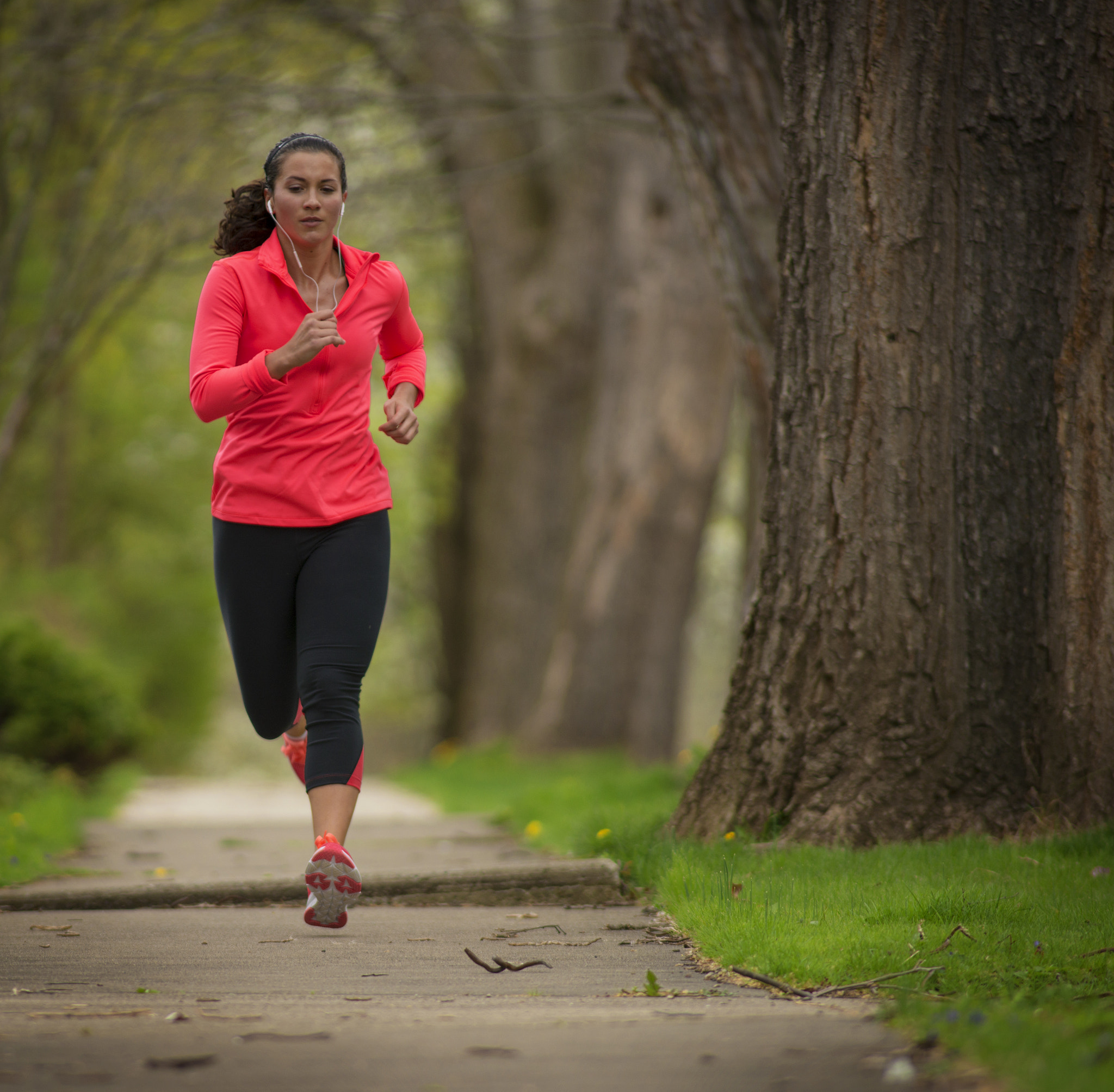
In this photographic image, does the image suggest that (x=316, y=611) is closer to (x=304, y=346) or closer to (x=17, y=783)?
(x=304, y=346)

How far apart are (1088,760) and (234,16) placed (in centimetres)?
934

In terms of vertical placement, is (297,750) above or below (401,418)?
below

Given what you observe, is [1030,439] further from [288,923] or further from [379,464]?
[288,923]

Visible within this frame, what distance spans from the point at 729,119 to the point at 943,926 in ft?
13.1

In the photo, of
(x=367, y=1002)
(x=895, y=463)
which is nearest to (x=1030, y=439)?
(x=895, y=463)

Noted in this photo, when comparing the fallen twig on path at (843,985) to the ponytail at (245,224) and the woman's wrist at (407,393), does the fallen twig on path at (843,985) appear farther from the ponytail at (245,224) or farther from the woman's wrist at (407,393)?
the ponytail at (245,224)

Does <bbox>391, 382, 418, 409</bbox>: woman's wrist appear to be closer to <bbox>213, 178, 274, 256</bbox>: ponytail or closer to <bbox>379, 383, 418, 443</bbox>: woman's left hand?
<bbox>379, 383, 418, 443</bbox>: woman's left hand

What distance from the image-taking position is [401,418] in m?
3.94

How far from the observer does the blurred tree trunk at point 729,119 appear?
239 inches

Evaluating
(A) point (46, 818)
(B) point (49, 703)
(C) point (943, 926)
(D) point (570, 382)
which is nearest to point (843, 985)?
(C) point (943, 926)

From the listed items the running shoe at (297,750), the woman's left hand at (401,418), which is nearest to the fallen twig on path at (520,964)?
the running shoe at (297,750)

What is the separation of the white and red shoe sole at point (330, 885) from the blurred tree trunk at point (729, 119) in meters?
2.81

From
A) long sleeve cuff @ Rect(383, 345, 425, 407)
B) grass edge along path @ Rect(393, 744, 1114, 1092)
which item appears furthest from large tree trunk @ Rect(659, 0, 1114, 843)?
long sleeve cuff @ Rect(383, 345, 425, 407)

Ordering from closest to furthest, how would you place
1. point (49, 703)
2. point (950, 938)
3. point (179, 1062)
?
point (179, 1062), point (950, 938), point (49, 703)
